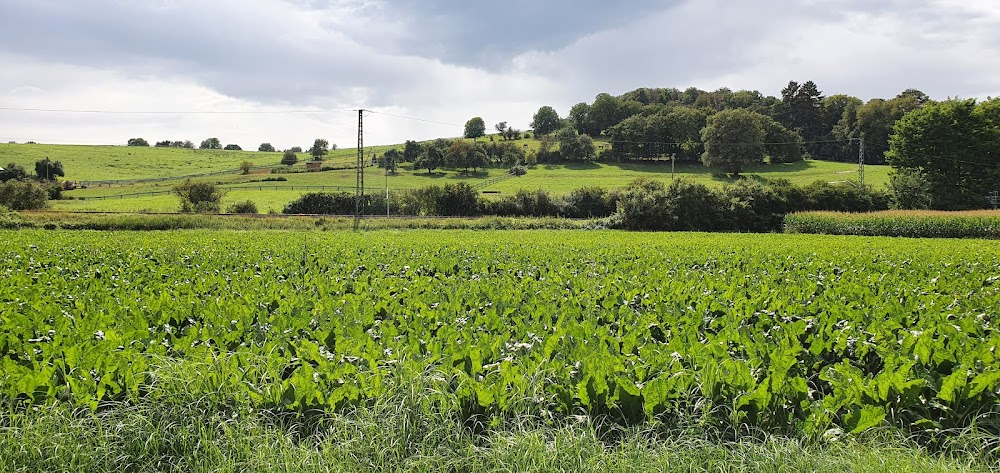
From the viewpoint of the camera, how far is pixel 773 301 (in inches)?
337

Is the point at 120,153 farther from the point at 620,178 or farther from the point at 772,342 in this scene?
the point at 772,342

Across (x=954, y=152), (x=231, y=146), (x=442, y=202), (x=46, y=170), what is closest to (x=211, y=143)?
(x=231, y=146)

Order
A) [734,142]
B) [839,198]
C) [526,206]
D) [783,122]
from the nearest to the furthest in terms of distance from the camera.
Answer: [839,198], [526,206], [734,142], [783,122]

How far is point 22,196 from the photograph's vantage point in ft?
198

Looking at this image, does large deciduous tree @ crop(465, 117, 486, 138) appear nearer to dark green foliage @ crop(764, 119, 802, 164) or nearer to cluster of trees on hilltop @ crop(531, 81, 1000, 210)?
cluster of trees on hilltop @ crop(531, 81, 1000, 210)

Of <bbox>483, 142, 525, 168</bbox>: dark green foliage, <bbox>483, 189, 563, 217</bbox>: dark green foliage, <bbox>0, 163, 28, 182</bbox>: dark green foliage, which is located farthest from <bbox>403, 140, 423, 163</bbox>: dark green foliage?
<bbox>0, 163, 28, 182</bbox>: dark green foliage

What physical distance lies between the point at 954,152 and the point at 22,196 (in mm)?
111204

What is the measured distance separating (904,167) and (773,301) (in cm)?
7718

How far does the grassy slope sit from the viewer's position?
77.4 meters

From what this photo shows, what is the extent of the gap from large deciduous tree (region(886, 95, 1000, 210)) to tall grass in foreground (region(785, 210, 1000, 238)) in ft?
75.9

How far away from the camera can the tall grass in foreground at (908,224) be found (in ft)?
139

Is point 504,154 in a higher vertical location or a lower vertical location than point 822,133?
lower

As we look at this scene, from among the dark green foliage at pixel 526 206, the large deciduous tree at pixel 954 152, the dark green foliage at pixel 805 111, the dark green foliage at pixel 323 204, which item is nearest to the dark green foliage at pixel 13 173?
the dark green foliage at pixel 323 204

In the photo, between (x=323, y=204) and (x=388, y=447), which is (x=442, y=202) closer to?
(x=323, y=204)
